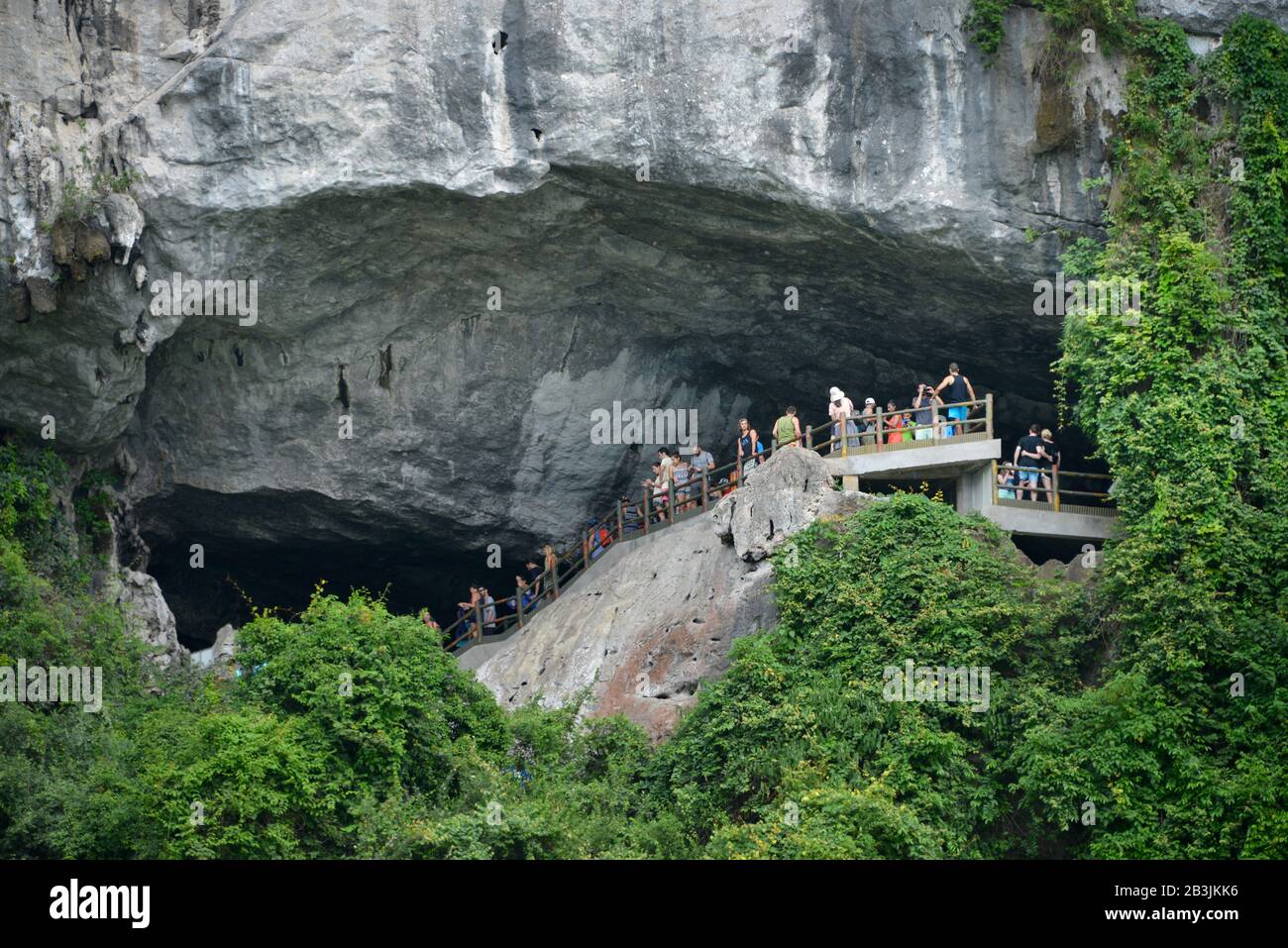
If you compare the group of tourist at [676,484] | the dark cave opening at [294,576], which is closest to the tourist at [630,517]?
the group of tourist at [676,484]

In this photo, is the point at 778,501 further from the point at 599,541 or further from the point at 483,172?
the point at 483,172

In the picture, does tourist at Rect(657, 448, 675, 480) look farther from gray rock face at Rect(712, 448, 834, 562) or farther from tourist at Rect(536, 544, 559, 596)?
gray rock face at Rect(712, 448, 834, 562)

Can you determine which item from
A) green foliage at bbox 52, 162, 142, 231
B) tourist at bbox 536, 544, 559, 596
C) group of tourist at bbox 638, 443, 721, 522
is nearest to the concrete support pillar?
group of tourist at bbox 638, 443, 721, 522

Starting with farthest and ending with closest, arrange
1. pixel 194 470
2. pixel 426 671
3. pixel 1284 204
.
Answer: pixel 194 470, pixel 1284 204, pixel 426 671

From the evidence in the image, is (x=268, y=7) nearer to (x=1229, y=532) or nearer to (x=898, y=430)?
(x=898, y=430)

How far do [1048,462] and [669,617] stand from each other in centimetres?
661

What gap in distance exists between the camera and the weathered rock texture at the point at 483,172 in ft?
101

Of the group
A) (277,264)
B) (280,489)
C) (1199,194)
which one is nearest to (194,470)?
(280,489)

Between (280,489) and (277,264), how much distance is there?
4.81 meters

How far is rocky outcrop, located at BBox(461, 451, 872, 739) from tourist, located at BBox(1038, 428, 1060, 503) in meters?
3.18

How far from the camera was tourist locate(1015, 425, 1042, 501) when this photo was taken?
32.6m

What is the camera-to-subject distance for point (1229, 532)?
2880 cm

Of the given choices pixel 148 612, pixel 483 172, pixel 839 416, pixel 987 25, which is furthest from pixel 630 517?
pixel 987 25

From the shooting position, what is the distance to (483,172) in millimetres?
31141
